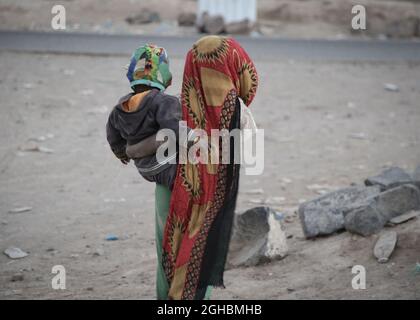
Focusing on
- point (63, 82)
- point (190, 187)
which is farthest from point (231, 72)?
point (63, 82)

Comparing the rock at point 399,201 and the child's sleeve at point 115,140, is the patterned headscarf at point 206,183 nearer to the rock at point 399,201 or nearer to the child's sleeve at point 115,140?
the child's sleeve at point 115,140

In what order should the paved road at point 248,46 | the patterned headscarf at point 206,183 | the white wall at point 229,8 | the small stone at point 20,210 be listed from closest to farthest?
the patterned headscarf at point 206,183 → the small stone at point 20,210 → the paved road at point 248,46 → the white wall at point 229,8

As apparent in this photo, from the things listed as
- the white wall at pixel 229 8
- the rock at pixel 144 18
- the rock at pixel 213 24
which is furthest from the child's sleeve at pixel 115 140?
the rock at pixel 144 18

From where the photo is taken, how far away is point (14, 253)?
587 cm

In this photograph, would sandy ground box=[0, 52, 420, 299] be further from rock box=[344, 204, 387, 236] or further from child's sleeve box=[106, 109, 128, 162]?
child's sleeve box=[106, 109, 128, 162]

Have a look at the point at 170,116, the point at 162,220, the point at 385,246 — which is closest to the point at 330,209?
the point at 385,246

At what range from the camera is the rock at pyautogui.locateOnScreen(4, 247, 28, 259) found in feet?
19.1

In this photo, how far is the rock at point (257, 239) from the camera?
5.48m

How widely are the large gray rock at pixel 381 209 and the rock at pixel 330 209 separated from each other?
11cm

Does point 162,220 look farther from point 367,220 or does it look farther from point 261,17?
point 261,17

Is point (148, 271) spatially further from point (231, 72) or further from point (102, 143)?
point (102, 143)

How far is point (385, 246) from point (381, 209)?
1.26 feet
